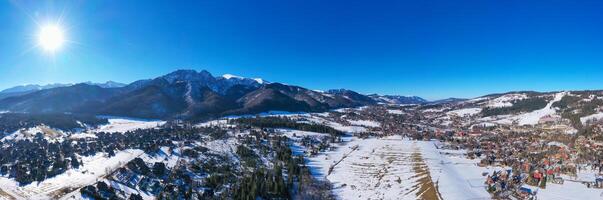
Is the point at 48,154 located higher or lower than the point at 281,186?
higher

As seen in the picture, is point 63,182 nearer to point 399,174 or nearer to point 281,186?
point 281,186

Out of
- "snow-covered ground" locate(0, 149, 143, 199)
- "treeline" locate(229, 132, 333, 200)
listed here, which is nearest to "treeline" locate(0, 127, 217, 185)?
"snow-covered ground" locate(0, 149, 143, 199)

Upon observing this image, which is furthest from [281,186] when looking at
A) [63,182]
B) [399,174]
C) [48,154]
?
[48,154]

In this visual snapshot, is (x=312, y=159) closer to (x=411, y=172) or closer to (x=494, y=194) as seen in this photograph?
(x=411, y=172)

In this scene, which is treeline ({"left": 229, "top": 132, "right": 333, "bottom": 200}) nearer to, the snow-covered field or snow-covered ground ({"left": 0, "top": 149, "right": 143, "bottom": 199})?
the snow-covered field

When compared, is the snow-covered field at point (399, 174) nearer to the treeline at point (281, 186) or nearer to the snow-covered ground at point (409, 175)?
the snow-covered ground at point (409, 175)

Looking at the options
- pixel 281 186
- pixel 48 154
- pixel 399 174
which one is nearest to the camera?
pixel 281 186

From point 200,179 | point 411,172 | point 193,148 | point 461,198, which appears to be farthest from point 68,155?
point 461,198

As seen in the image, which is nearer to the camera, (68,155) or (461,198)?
(461,198)

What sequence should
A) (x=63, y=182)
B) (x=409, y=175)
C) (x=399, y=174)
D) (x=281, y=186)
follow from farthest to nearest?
1. (x=399, y=174)
2. (x=409, y=175)
3. (x=281, y=186)
4. (x=63, y=182)
